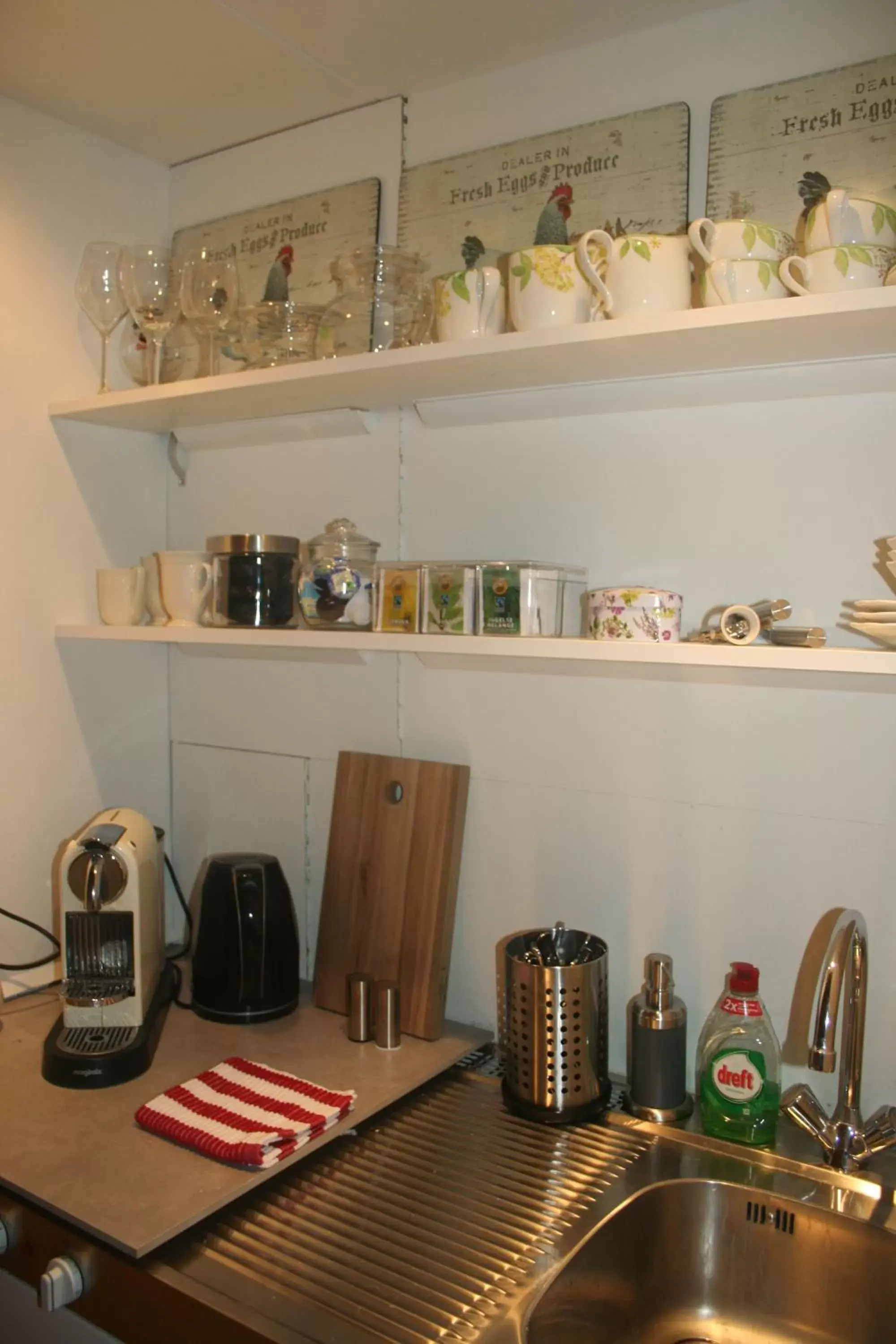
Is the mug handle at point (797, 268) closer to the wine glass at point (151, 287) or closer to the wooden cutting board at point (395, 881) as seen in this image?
the wooden cutting board at point (395, 881)

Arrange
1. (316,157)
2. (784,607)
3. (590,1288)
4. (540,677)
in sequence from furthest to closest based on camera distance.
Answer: (316,157) → (540,677) → (784,607) → (590,1288)

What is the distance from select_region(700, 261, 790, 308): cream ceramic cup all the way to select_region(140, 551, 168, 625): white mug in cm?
96

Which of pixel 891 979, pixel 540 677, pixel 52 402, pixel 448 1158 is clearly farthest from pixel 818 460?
pixel 52 402

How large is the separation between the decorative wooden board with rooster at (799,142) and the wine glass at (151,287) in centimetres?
88

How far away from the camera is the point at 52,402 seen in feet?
5.84

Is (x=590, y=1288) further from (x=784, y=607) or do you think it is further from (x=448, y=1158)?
(x=784, y=607)

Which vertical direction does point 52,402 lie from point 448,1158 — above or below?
above

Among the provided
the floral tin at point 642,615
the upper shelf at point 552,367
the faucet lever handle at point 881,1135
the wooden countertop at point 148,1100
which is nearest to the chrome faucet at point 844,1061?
the faucet lever handle at point 881,1135

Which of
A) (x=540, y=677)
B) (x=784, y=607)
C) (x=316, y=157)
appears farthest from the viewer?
(x=316, y=157)

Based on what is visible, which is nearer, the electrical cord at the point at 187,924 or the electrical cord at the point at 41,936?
the electrical cord at the point at 41,936

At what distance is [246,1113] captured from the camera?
4.26 feet

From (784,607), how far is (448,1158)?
2.59 ft

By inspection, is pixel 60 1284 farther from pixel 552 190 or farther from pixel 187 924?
pixel 552 190

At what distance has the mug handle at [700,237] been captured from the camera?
115 centimetres
